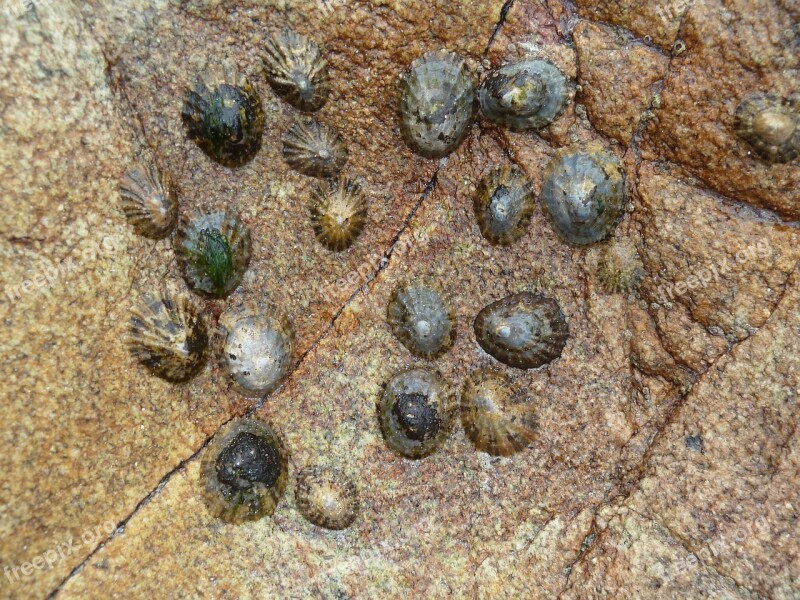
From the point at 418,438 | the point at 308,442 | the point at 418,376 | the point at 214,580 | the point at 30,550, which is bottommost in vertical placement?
the point at 214,580

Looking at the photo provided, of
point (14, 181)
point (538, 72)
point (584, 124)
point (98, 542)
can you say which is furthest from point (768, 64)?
point (98, 542)

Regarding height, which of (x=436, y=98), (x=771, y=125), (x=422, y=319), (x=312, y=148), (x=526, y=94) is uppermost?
(x=771, y=125)

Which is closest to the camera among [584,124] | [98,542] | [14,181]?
[14,181]

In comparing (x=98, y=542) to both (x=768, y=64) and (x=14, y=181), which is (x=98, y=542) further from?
(x=768, y=64)

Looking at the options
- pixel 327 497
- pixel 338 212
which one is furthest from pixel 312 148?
pixel 327 497

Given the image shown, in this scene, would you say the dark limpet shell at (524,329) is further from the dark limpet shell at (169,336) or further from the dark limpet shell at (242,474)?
the dark limpet shell at (169,336)

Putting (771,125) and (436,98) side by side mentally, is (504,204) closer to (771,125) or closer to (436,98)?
(436,98)

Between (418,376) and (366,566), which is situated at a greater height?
(418,376)
